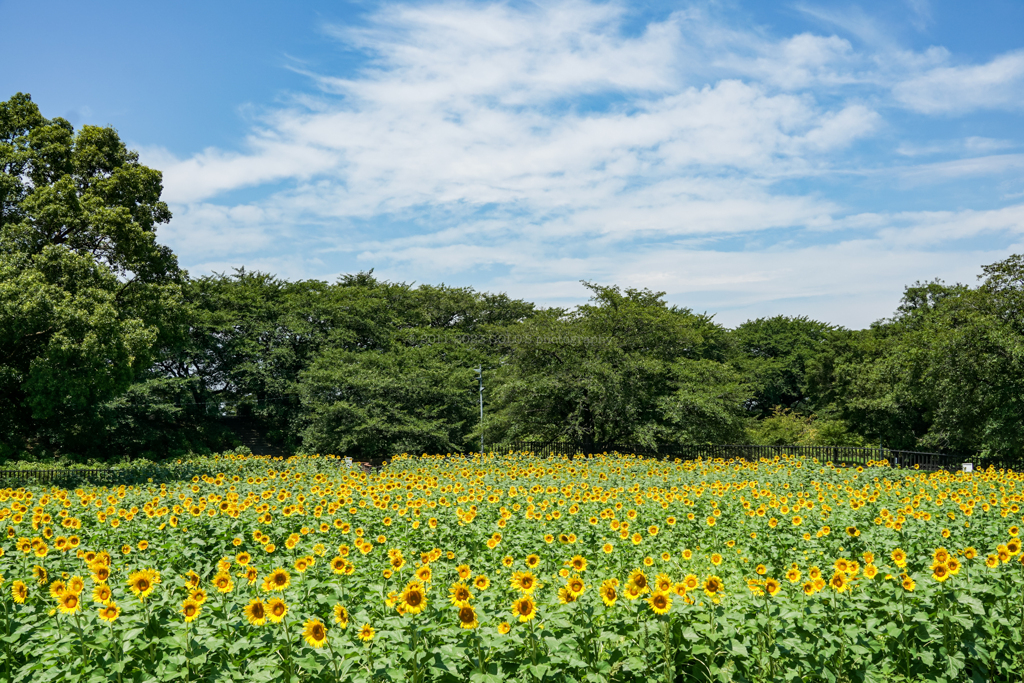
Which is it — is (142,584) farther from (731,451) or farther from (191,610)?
(731,451)

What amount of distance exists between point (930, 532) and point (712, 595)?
3.62m

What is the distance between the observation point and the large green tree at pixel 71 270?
540 inches

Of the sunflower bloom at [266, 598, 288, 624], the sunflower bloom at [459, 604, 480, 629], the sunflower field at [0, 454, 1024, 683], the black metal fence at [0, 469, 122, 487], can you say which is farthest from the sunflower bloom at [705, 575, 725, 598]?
the black metal fence at [0, 469, 122, 487]

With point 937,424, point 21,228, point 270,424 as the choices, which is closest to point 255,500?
point 21,228

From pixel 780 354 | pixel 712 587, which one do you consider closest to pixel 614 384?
pixel 712 587

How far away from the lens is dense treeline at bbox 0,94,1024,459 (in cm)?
1508

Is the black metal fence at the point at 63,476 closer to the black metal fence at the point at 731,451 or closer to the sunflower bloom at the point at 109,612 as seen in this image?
the black metal fence at the point at 731,451

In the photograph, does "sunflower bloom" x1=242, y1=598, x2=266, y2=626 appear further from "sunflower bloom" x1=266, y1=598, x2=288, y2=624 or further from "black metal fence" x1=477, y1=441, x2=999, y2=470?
"black metal fence" x1=477, y1=441, x2=999, y2=470

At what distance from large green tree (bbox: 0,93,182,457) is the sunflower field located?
8984 mm

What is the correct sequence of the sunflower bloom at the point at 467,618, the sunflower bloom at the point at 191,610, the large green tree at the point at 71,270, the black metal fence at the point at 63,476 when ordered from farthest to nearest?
the black metal fence at the point at 63,476, the large green tree at the point at 71,270, the sunflower bloom at the point at 191,610, the sunflower bloom at the point at 467,618

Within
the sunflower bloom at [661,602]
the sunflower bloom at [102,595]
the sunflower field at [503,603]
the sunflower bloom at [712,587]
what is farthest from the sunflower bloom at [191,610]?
the sunflower bloom at [712,587]

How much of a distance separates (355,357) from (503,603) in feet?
83.6

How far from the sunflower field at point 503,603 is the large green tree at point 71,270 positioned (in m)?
8.98

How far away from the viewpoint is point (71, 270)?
1473cm
